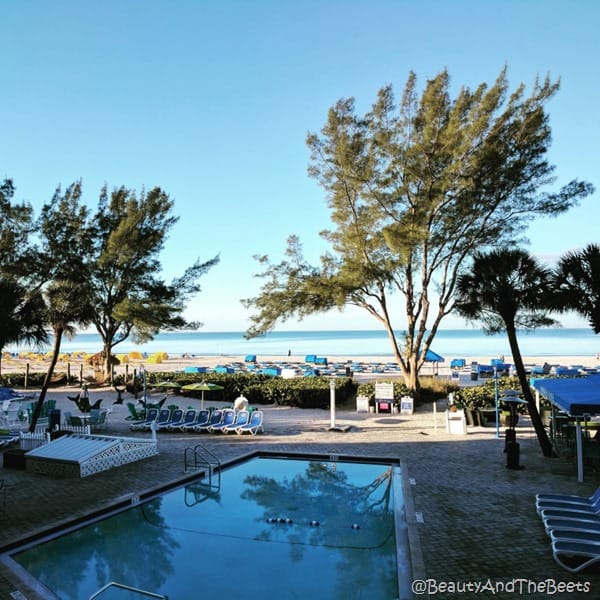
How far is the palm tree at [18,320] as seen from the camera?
13425mm

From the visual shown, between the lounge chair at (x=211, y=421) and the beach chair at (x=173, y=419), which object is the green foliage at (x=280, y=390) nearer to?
the lounge chair at (x=211, y=421)

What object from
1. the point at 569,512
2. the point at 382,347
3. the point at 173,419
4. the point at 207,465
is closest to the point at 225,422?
the point at 173,419

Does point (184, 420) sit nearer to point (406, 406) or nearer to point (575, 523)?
point (406, 406)

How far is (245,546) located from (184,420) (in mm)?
10210

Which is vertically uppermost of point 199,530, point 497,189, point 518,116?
point 518,116

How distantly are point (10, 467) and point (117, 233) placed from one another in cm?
2025

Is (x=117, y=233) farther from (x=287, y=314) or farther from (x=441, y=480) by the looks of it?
(x=441, y=480)

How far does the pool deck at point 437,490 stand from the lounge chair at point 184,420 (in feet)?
1.78

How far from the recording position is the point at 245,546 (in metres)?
7.95

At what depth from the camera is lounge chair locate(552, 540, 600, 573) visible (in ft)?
19.8

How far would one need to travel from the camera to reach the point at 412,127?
23062 mm

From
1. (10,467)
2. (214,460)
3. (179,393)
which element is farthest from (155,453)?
(179,393)

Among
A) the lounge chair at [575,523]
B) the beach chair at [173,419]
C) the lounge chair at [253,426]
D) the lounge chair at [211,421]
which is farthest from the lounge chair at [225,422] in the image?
the lounge chair at [575,523]

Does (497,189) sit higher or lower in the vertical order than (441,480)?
higher
